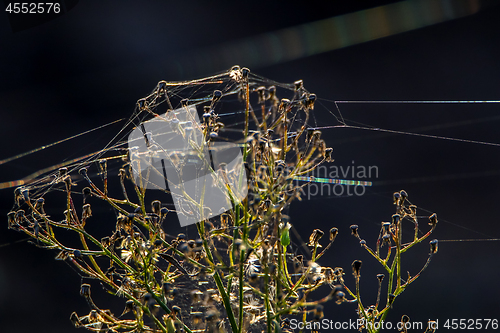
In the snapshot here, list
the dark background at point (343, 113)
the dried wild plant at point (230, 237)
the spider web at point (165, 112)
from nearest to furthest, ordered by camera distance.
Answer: the dried wild plant at point (230, 237) → the spider web at point (165, 112) → the dark background at point (343, 113)

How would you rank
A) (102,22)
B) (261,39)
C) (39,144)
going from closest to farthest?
(39,144), (102,22), (261,39)

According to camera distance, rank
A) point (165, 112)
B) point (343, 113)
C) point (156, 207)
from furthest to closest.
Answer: point (343, 113), point (165, 112), point (156, 207)

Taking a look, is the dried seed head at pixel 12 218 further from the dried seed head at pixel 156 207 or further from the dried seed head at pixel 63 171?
the dried seed head at pixel 156 207

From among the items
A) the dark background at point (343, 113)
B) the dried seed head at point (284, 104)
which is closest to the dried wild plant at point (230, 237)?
the dried seed head at point (284, 104)

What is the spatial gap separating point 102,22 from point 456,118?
5.17 ft

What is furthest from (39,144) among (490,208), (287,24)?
(490,208)

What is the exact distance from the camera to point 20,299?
1368 mm

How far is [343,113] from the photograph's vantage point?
57.5 inches

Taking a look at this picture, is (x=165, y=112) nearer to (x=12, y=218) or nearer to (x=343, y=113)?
(x=12, y=218)

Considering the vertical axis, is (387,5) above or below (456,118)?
above

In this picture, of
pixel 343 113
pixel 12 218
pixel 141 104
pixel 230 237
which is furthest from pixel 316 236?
pixel 343 113

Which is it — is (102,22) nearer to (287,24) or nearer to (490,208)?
(287,24)

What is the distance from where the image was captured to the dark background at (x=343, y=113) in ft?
4.45

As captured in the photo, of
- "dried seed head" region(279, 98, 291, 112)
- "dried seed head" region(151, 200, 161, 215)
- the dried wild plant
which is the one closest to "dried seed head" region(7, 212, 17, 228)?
the dried wild plant
